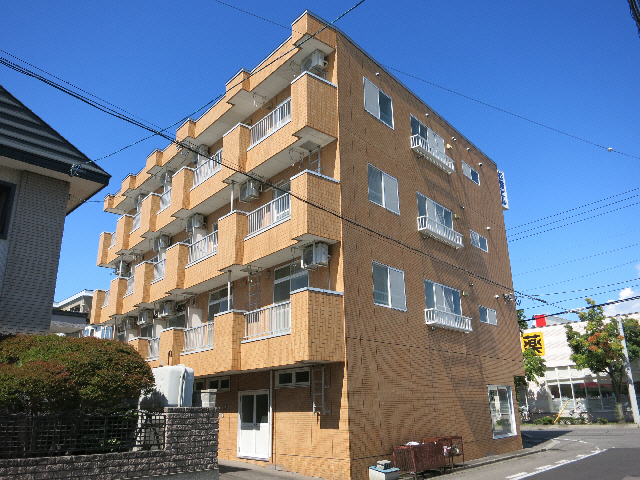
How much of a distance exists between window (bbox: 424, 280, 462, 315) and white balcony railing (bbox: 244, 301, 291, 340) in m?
6.39

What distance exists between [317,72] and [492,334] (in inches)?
571

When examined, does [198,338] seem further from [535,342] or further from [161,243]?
[535,342]

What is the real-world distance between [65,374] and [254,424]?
9.68 metres

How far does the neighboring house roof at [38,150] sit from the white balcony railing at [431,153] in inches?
483

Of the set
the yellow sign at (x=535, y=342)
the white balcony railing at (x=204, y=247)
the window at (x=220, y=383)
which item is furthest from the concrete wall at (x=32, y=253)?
the yellow sign at (x=535, y=342)

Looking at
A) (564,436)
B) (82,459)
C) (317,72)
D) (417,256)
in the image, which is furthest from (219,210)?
(564,436)

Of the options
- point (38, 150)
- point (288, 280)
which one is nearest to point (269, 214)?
point (288, 280)

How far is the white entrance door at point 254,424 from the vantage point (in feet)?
55.2

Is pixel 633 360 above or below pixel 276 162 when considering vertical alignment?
below

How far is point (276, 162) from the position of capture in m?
18.1

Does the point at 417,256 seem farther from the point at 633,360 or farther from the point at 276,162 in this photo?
the point at 633,360

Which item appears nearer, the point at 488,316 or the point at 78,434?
the point at 78,434

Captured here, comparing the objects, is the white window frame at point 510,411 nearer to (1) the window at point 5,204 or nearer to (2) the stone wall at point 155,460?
(2) the stone wall at point 155,460

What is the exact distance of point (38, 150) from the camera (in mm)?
12602
